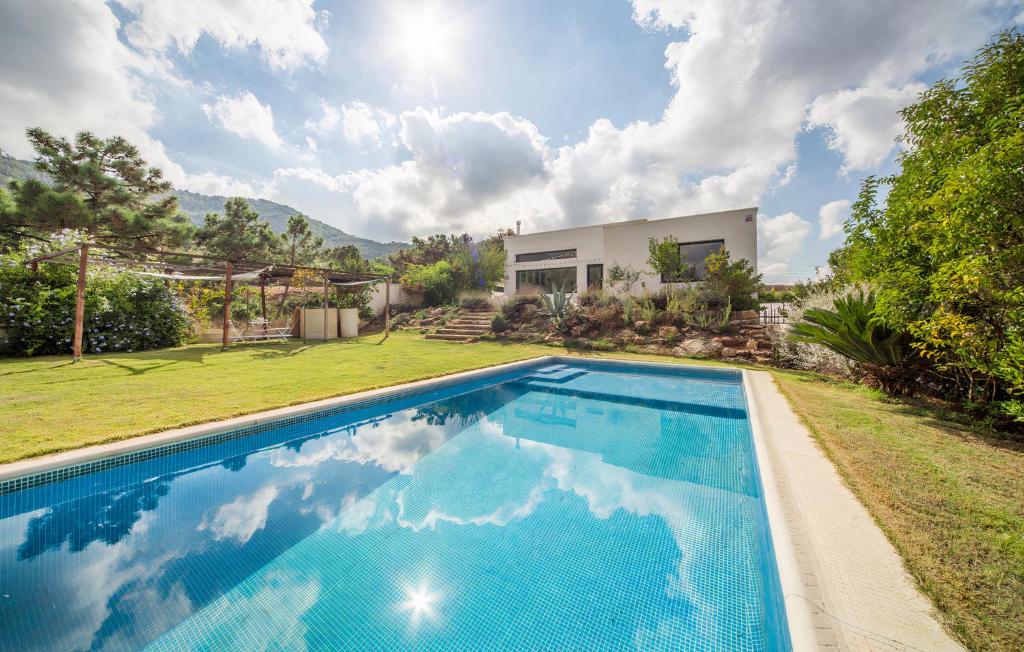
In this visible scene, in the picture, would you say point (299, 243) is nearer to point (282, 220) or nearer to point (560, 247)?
point (560, 247)

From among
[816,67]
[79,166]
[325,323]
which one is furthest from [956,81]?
[79,166]

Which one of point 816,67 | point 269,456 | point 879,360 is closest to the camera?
point 269,456

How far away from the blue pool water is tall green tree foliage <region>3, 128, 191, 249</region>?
53.6ft

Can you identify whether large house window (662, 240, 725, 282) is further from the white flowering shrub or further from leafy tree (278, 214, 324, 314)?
leafy tree (278, 214, 324, 314)

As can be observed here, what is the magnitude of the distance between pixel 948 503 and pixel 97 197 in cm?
2443

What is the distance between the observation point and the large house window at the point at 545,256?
1843cm

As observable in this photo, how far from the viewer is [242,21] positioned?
28.3ft

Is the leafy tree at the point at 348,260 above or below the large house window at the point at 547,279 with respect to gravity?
above

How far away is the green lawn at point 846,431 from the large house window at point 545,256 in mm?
11302

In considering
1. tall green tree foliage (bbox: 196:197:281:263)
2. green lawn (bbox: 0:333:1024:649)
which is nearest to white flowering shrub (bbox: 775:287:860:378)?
green lawn (bbox: 0:333:1024:649)

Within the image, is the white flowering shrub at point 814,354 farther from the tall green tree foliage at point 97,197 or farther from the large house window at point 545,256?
the tall green tree foliage at point 97,197

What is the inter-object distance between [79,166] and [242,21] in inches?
467

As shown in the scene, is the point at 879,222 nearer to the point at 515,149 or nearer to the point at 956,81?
the point at 956,81

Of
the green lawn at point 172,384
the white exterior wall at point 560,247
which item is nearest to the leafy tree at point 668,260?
the white exterior wall at point 560,247
